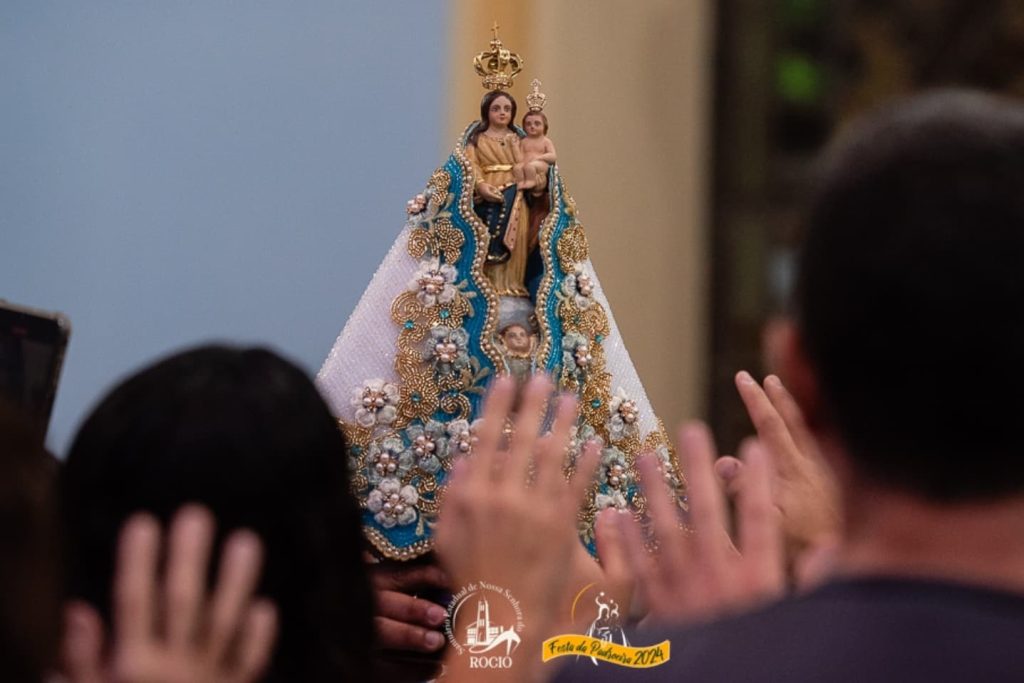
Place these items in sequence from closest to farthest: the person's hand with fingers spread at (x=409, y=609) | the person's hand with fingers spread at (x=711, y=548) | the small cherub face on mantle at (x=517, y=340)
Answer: the person's hand with fingers spread at (x=711, y=548), the person's hand with fingers spread at (x=409, y=609), the small cherub face on mantle at (x=517, y=340)

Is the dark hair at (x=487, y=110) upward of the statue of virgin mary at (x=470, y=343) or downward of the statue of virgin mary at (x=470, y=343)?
upward

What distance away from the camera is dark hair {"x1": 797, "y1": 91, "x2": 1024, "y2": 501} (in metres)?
0.74

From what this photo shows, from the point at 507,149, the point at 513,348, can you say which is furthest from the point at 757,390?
the point at 507,149

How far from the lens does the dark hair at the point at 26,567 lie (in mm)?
784

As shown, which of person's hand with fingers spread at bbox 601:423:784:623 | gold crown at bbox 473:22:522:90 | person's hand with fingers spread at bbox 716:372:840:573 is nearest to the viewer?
person's hand with fingers spread at bbox 601:423:784:623

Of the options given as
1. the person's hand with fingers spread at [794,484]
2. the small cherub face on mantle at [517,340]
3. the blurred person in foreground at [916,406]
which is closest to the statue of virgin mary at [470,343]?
the small cherub face on mantle at [517,340]

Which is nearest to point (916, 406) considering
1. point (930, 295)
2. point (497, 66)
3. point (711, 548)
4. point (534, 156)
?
point (930, 295)

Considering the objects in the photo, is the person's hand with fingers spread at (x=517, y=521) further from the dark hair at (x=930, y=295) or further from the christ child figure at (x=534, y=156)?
the christ child figure at (x=534, y=156)

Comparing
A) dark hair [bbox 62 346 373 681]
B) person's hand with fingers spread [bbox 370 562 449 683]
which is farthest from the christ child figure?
dark hair [bbox 62 346 373 681]

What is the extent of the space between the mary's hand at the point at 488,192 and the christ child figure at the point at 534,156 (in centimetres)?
4

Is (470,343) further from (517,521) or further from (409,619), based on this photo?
(517,521)

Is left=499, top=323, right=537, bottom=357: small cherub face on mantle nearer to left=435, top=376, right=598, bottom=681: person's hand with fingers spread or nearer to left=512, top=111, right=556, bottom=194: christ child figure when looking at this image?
left=512, top=111, right=556, bottom=194: christ child figure

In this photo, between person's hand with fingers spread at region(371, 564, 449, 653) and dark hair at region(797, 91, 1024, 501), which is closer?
dark hair at region(797, 91, 1024, 501)

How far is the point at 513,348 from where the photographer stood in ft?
6.46
